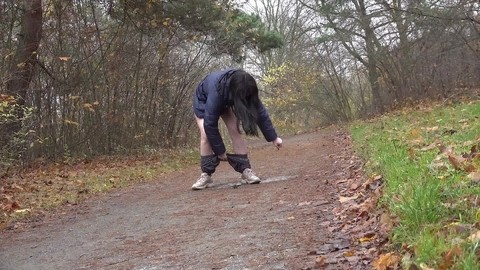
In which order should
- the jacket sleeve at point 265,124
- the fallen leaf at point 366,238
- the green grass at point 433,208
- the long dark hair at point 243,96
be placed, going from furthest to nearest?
the jacket sleeve at point 265,124 < the long dark hair at point 243,96 < the fallen leaf at point 366,238 < the green grass at point 433,208

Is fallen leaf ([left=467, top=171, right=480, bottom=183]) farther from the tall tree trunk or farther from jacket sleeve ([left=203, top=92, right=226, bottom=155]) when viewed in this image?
the tall tree trunk

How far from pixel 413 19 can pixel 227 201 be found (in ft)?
53.5

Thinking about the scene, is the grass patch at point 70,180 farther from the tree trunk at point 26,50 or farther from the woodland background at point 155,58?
the tree trunk at point 26,50

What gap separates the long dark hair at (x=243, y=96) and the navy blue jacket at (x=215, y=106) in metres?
0.07

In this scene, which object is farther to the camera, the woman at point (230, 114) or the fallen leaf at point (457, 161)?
the woman at point (230, 114)

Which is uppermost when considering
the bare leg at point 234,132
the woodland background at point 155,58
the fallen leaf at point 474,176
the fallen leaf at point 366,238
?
the woodland background at point 155,58

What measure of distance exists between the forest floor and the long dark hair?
743 millimetres

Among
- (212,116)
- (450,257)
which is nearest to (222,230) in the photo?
(450,257)

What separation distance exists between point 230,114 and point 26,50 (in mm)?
6822

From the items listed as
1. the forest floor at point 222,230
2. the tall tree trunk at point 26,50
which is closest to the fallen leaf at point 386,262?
the forest floor at point 222,230

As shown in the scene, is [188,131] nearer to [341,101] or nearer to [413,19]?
[413,19]

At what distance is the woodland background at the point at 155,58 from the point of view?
12.3 meters

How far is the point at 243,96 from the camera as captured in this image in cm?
680

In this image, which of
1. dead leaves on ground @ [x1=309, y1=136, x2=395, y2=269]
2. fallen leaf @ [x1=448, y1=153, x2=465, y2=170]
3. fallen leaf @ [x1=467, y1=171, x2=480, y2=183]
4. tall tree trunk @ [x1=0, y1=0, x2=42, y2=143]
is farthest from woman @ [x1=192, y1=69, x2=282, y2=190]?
tall tree trunk @ [x1=0, y1=0, x2=42, y2=143]
